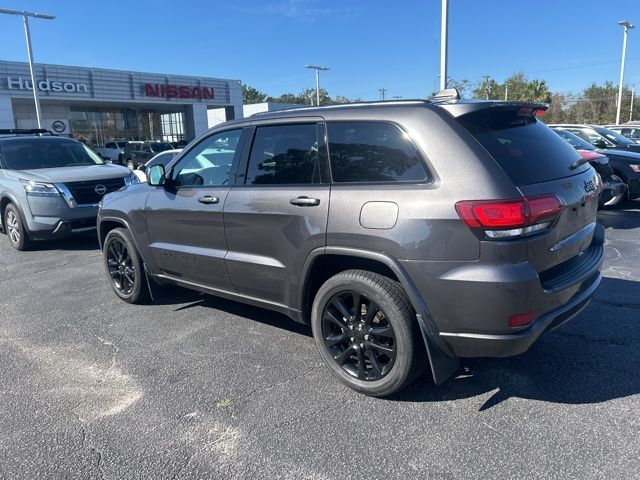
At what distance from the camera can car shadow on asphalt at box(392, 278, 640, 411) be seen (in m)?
3.13

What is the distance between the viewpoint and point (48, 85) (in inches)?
1272

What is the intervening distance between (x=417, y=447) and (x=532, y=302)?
98cm

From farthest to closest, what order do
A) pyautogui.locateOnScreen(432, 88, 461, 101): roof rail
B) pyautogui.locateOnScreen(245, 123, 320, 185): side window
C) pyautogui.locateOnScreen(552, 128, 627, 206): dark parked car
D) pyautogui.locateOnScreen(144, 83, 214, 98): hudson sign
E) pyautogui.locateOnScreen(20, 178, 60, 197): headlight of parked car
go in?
pyautogui.locateOnScreen(144, 83, 214, 98): hudson sign, pyautogui.locateOnScreen(552, 128, 627, 206): dark parked car, pyautogui.locateOnScreen(20, 178, 60, 197): headlight of parked car, pyautogui.locateOnScreen(245, 123, 320, 185): side window, pyautogui.locateOnScreen(432, 88, 461, 101): roof rail

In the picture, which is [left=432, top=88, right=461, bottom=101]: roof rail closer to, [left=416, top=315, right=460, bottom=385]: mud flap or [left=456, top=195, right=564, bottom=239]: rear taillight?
[left=456, top=195, right=564, bottom=239]: rear taillight

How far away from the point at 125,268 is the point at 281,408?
2.81 m

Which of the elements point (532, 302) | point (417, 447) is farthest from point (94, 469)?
point (532, 302)

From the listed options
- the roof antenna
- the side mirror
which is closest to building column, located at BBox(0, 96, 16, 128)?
the side mirror

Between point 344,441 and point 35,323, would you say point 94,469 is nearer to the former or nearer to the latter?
point 344,441

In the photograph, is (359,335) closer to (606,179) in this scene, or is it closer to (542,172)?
(542,172)

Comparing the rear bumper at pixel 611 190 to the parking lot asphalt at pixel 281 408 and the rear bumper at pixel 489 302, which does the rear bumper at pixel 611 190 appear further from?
the rear bumper at pixel 489 302

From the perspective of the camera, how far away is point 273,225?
3492mm

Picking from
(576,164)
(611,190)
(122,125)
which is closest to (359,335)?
(576,164)

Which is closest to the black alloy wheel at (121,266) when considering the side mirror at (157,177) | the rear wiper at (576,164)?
the side mirror at (157,177)

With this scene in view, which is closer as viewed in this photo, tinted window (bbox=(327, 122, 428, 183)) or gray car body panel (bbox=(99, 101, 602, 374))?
gray car body panel (bbox=(99, 101, 602, 374))
